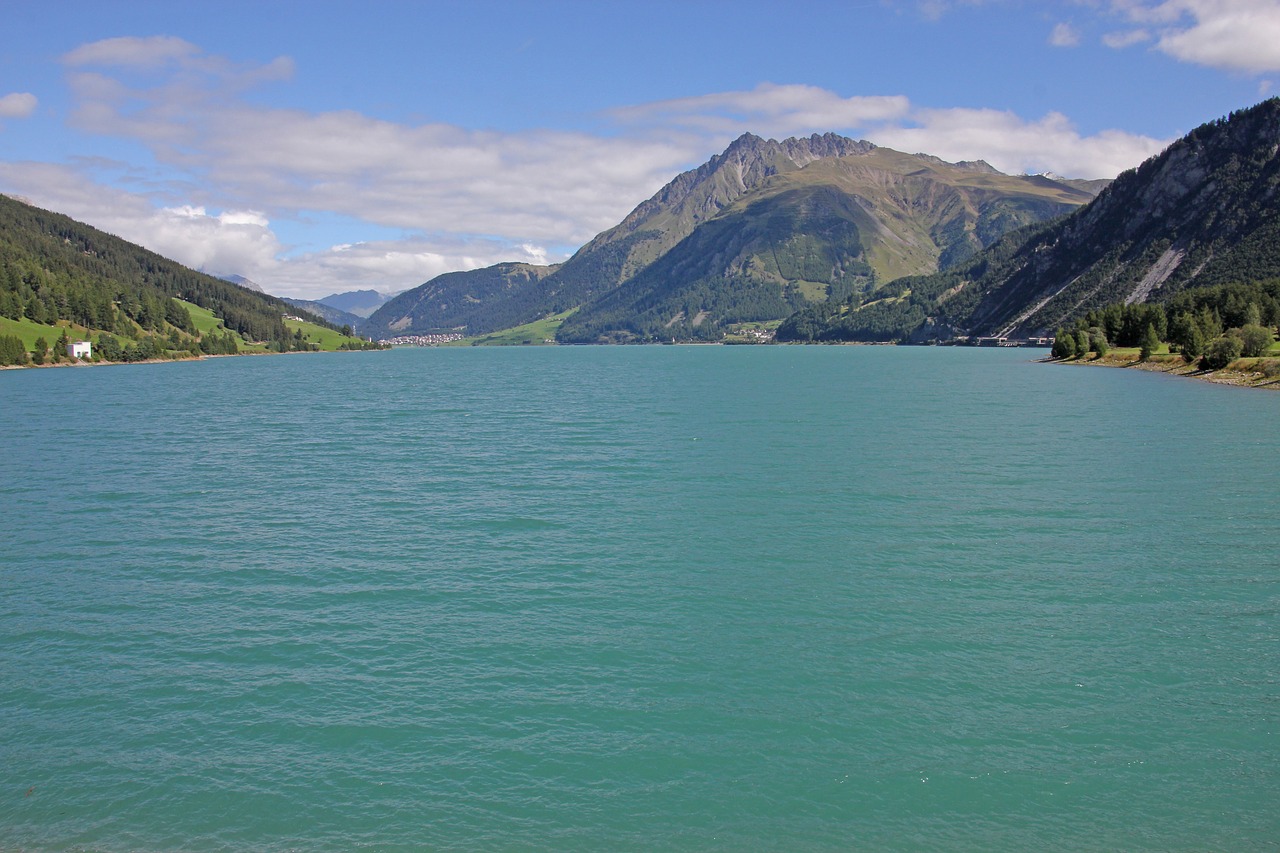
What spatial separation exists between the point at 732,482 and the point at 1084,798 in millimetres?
30111

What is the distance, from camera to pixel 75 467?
50.7m

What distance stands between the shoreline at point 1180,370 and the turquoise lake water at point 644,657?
66188 mm

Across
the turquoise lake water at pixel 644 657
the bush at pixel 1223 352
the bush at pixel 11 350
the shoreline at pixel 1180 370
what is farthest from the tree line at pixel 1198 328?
the bush at pixel 11 350

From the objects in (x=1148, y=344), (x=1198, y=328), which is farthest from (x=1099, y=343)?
(x=1198, y=328)

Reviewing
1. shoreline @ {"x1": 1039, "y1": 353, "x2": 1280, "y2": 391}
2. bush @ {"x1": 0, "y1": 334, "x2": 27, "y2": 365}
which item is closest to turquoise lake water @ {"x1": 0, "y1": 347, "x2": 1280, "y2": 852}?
shoreline @ {"x1": 1039, "y1": 353, "x2": 1280, "y2": 391}

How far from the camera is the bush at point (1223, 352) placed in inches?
4663

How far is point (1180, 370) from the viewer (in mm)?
128000

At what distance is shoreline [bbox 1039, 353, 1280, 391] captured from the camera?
104 metres

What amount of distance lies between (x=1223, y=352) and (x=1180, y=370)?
938 centimetres

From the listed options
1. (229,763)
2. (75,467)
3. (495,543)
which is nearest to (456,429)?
(75,467)

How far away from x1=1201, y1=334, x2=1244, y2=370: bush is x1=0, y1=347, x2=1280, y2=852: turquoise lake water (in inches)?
3286

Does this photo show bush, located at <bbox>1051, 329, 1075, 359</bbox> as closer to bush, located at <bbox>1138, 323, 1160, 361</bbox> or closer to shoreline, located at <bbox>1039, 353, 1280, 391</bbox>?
shoreline, located at <bbox>1039, 353, 1280, 391</bbox>

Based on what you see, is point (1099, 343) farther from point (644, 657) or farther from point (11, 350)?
point (11, 350)

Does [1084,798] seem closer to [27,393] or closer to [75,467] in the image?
[75,467]
